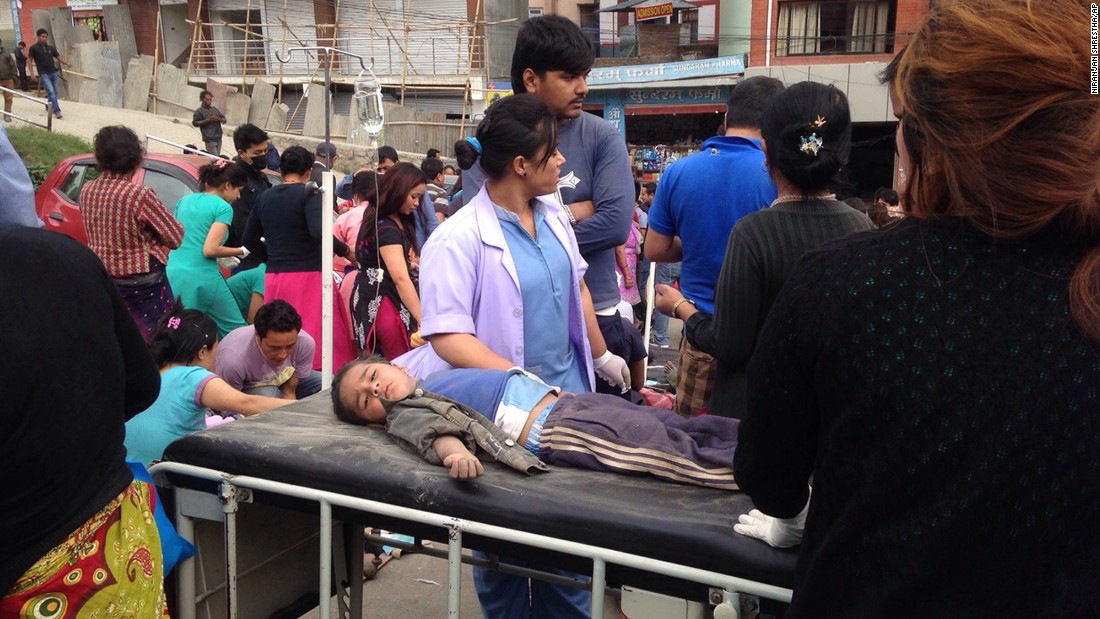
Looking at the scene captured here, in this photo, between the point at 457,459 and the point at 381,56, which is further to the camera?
the point at 381,56

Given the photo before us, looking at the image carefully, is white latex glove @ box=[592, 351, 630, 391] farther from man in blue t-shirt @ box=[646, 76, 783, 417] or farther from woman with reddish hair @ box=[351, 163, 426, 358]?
woman with reddish hair @ box=[351, 163, 426, 358]

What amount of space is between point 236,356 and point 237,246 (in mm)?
2085

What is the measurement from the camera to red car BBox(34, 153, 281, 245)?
756 cm

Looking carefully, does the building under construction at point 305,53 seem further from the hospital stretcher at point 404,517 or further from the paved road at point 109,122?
the hospital stretcher at point 404,517

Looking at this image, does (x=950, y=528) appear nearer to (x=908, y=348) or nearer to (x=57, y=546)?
(x=908, y=348)

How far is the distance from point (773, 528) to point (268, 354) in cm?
323

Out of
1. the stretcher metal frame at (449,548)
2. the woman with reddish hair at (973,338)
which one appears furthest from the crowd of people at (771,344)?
the stretcher metal frame at (449,548)

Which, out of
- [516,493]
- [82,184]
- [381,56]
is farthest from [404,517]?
[381,56]

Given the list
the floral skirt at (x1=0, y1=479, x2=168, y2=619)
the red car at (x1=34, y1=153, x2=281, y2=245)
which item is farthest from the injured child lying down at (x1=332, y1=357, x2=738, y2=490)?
the red car at (x1=34, y1=153, x2=281, y2=245)

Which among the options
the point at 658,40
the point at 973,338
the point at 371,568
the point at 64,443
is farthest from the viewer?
the point at 658,40

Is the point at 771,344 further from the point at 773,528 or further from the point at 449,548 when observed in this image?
the point at 449,548

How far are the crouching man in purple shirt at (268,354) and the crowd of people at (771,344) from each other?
15 mm

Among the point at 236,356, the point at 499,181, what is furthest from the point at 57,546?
the point at 236,356

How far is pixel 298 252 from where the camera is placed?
17.8 ft
